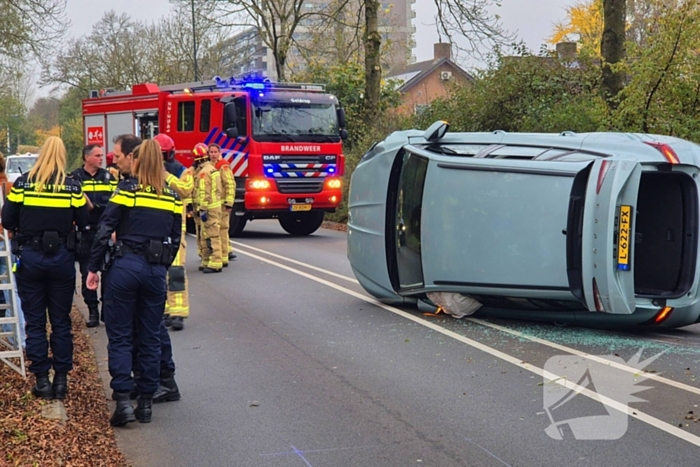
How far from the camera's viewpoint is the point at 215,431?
568cm

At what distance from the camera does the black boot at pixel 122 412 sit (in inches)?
227

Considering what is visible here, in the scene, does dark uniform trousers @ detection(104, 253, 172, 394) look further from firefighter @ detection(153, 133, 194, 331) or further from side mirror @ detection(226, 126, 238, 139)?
side mirror @ detection(226, 126, 238, 139)

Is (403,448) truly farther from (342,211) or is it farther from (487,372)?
(342,211)

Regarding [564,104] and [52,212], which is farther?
[564,104]

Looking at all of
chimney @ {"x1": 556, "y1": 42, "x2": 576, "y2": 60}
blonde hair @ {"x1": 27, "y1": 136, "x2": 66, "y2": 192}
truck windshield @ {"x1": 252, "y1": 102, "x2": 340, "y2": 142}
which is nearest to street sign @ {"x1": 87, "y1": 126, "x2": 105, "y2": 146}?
truck windshield @ {"x1": 252, "y1": 102, "x2": 340, "y2": 142}

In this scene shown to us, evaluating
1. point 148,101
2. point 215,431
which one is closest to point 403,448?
point 215,431

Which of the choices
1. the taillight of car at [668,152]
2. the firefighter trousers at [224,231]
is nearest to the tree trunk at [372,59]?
the firefighter trousers at [224,231]

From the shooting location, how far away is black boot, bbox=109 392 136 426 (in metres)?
5.77

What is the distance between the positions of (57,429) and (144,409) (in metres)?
0.67

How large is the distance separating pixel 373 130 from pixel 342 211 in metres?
3.09

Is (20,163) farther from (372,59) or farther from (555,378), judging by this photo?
(555,378)

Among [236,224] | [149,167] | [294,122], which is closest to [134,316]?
[149,167]

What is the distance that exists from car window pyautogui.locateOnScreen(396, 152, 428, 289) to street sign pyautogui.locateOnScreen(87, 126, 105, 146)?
15721 millimetres

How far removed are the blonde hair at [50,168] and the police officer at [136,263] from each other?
67 cm
